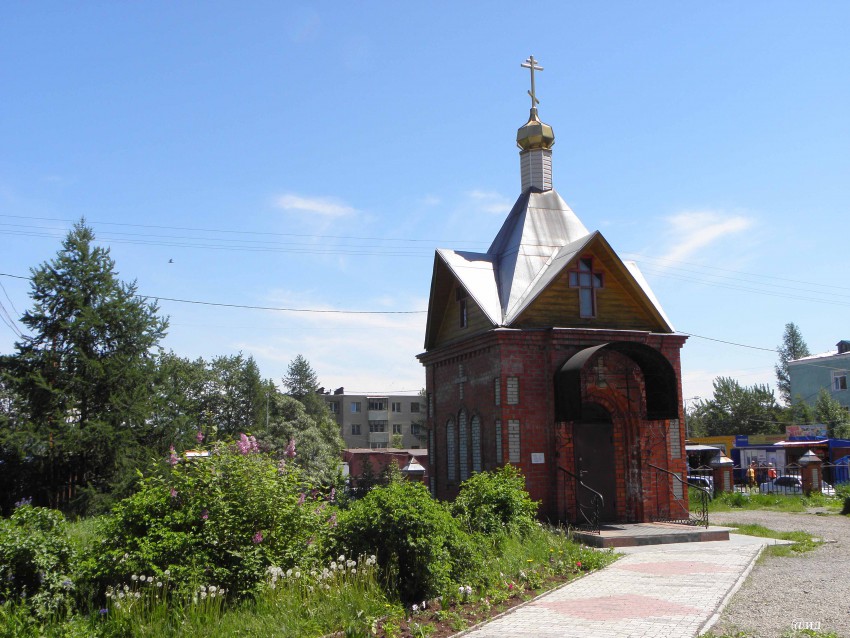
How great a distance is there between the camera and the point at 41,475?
24.4 metres

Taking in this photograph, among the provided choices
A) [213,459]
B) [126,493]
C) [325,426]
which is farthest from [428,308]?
[325,426]

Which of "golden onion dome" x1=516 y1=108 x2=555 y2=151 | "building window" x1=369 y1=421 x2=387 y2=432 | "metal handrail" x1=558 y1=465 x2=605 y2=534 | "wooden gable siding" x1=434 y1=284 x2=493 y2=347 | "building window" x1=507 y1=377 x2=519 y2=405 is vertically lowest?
"metal handrail" x1=558 y1=465 x2=605 y2=534

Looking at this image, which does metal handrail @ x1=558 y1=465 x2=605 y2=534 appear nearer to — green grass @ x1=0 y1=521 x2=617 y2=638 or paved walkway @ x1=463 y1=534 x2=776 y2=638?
paved walkway @ x1=463 y1=534 x2=776 y2=638

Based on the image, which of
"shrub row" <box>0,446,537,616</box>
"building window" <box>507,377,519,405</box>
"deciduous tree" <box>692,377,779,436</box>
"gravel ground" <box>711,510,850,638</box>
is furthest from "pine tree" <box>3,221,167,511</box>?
"deciduous tree" <box>692,377,779,436</box>

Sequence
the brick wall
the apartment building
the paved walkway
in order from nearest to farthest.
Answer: the paved walkway → the brick wall → the apartment building

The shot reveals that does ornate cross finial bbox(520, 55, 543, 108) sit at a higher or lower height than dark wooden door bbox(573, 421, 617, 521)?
higher

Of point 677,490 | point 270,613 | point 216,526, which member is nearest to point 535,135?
point 677,490

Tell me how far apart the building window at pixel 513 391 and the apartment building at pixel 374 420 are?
66.8 metres

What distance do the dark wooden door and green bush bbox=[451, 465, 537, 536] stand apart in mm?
4310

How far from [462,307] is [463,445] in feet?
11.0

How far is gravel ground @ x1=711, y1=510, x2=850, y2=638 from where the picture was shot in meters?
7.79

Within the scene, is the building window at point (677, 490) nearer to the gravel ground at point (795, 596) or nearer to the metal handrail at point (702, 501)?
the metal handrail at point (702, 501)

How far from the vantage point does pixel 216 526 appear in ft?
28.3

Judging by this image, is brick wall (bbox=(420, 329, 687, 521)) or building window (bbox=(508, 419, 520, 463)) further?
A: brick wall (bbox=(420, 329, 687, 521))
